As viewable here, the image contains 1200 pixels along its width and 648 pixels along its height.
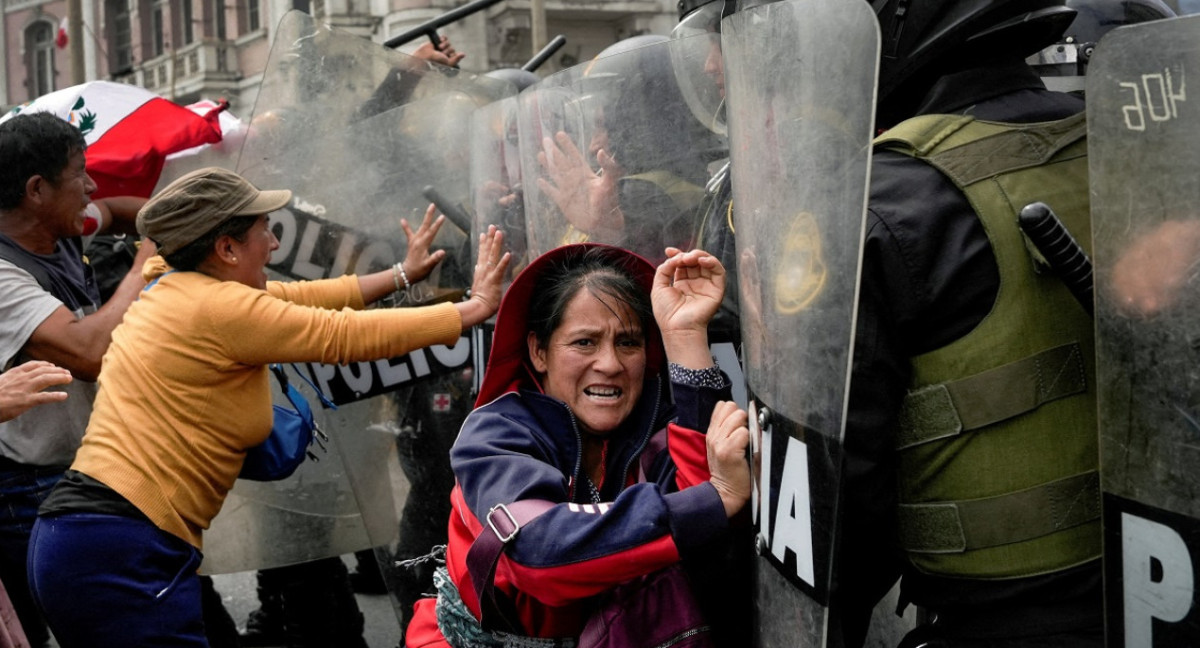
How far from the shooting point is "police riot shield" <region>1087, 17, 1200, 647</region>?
128 centimetres

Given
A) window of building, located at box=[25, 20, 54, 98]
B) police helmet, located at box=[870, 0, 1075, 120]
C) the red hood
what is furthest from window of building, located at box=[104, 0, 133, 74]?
police helmet, located at box=[870, 0, 1075, 120]

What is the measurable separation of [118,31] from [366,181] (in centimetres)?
3319

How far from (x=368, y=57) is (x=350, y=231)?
21.2 inches

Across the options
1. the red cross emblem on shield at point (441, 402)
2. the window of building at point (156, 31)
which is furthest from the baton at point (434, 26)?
the window of building at point (156, 31)

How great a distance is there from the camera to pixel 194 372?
2.86 m

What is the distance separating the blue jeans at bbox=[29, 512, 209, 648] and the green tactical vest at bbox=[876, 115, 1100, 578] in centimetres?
186

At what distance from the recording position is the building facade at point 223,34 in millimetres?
20953

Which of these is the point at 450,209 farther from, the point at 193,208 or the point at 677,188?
the point at 677,188

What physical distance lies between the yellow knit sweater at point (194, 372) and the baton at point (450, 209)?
60 cm

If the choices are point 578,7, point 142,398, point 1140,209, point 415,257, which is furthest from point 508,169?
point 578,7

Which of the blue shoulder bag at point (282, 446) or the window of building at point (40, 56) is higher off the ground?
the blue shoulder bag at point (282, 446)

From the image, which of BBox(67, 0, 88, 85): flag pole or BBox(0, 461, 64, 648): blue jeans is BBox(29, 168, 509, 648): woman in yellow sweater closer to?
BBox(0, 461, 64, 648): blue jeans

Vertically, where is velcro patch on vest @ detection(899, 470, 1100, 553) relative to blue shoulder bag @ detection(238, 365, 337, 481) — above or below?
above

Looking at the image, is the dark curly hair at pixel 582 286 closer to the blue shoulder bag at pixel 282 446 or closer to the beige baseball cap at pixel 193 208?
the beige baseball cap at pixel 193 208
